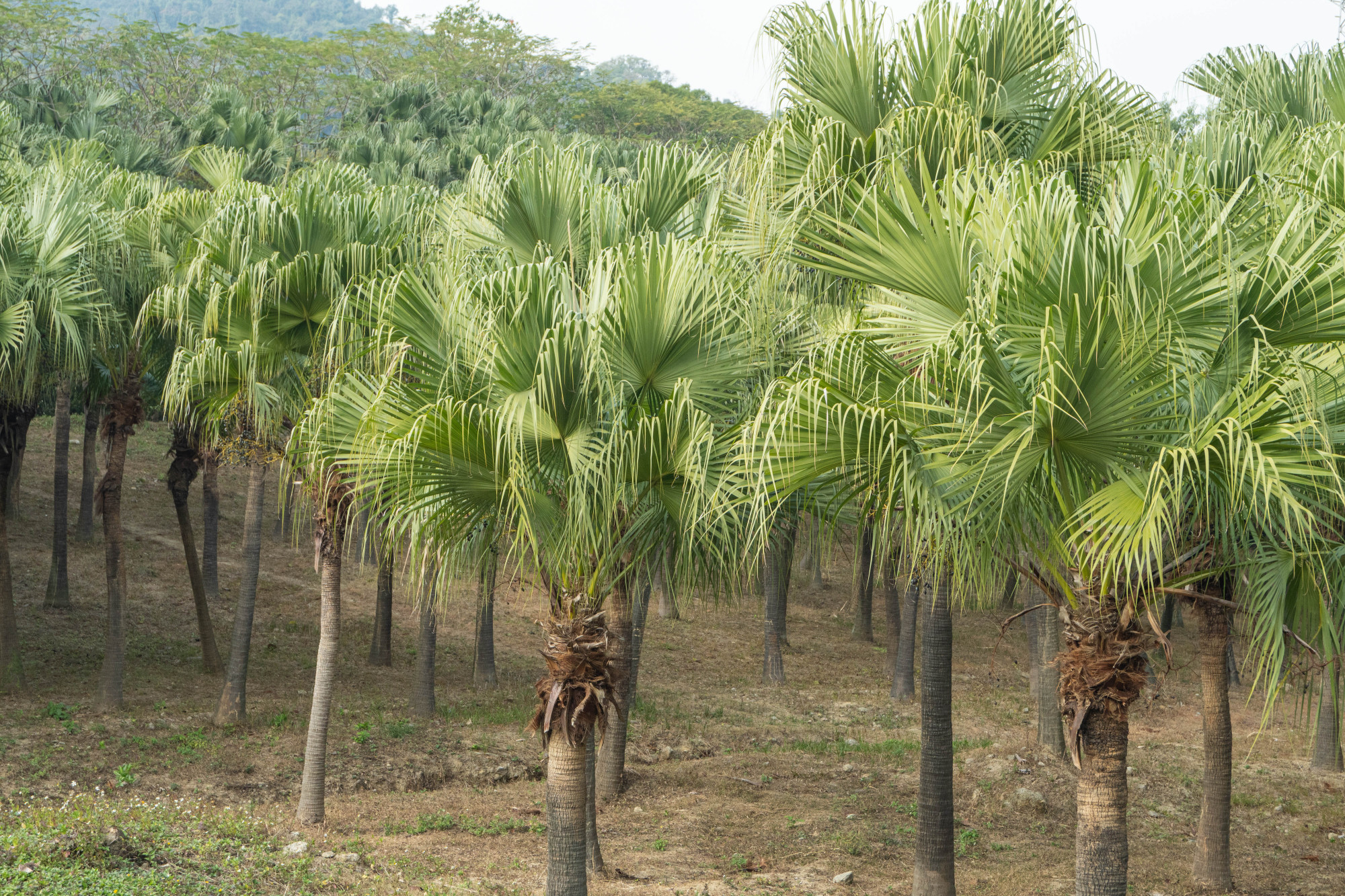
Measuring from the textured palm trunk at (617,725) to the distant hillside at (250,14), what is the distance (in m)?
139

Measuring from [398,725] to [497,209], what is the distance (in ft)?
30.8

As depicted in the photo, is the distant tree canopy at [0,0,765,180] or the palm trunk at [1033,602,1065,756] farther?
the distant tree canopy at [0,0,765,180]

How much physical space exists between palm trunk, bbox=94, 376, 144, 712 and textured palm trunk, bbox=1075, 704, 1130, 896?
1416cm

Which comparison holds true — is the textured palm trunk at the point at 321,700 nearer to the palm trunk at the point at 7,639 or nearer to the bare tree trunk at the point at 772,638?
the palm trunk at the point at 7,639

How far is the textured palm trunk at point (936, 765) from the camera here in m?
10.1

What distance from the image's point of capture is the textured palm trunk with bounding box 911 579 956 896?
10125 millimetres

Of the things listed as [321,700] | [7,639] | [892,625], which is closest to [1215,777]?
[321,700]

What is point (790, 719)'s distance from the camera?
1906cm

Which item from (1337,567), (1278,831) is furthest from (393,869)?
(1278,831)

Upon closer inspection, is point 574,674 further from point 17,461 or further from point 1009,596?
point 1009,596

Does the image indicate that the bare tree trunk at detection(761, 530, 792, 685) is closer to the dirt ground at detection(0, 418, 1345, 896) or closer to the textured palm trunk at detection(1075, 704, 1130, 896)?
the dirt ground at detection(0, 418, 1345, 896)

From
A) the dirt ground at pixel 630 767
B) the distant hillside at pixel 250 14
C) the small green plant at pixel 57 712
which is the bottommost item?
the dirt ground at pixel 630 767

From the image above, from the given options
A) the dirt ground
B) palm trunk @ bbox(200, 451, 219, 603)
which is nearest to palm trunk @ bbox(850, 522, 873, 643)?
the dirt ground

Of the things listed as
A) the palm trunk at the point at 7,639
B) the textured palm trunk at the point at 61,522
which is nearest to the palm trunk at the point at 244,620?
the palm trunk at the point at 7,639
